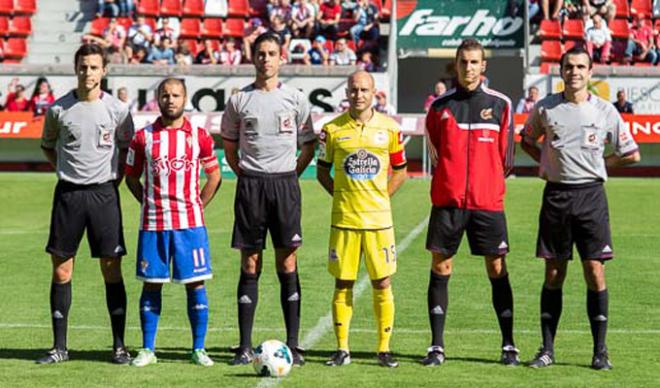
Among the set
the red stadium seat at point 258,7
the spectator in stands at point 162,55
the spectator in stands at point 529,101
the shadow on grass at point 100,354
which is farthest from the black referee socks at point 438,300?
the red stadium seat at point 258,7

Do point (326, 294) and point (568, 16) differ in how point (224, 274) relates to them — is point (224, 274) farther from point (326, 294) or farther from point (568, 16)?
point (568, 16)

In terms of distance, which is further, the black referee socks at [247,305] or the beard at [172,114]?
the black referee socks at [247,305]

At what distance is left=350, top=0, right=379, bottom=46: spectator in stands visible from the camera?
3359 centimetres

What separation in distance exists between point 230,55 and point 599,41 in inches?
343

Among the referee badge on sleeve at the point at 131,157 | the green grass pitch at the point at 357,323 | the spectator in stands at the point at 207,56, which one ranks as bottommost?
the green grass pitch at the point at 357,323

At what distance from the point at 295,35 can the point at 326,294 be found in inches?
837

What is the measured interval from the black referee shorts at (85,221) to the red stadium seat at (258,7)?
2572 cm

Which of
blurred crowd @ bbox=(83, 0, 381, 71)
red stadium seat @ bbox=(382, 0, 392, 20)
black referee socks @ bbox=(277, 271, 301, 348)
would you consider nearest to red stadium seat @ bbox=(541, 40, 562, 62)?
red stadium seat @ bbox=(382, 0, 392, 20)

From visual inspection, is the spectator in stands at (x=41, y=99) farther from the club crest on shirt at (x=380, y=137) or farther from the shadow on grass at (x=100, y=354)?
the club crest on shirt at (x=380, y=137)

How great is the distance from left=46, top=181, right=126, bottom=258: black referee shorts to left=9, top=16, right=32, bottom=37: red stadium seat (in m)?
26.6

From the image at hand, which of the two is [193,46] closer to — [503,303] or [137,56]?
[137,56]

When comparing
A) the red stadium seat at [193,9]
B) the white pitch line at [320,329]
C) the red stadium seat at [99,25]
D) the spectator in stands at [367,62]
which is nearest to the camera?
the white pitch line at [320,329]

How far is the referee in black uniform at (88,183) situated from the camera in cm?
957

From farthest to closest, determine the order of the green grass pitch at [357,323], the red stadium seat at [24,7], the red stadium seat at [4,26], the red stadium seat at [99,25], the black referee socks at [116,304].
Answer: the red stadium seat at [24,7] → the red stadium seat at [4,26] → the red stadium seat at [99,25] → the black referee socks at [116,304] → the green grass pitch at [357,323]
